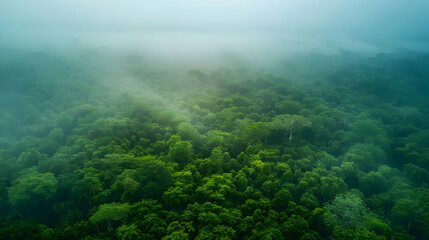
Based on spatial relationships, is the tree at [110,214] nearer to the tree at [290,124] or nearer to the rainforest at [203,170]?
the rainforest at [203,170]

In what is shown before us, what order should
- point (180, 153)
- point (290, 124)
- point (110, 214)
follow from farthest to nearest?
point (290, 124), point (180, 153), point (110, 214)

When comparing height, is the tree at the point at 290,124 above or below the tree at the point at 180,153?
above

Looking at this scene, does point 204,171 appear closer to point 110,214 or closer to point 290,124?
point 110,214

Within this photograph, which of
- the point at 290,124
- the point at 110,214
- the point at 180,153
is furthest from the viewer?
the point at 290,124

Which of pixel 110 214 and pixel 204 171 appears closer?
pixel 110 214

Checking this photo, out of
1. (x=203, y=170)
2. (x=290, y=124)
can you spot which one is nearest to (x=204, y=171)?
(x=203, y=170)

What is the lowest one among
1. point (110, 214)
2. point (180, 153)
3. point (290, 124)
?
point (110, 214)

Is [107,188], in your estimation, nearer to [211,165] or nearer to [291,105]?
[211,165]

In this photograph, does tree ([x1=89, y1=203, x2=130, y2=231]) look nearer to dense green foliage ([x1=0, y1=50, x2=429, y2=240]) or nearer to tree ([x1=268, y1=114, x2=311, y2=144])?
dense green foliage ([x1=0, y1=50, x2=429, y2=240])

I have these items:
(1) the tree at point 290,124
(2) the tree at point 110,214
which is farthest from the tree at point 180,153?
(1) the tree at point 290,124

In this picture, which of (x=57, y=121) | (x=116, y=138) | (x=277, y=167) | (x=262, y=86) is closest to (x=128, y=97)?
(x=57, y=121)
